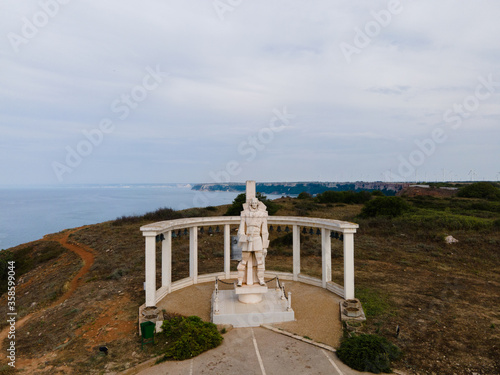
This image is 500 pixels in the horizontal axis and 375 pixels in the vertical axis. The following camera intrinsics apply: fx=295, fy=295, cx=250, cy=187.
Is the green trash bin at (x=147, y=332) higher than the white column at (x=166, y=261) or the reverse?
the reverse

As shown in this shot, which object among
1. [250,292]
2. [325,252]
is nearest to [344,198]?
[325,252]

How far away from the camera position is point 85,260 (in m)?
23.4

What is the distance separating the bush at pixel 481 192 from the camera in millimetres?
48031

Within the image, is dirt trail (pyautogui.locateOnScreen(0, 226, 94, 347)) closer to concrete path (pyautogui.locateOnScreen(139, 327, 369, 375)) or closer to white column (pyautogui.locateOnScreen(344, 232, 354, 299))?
concrete path (pyautogui.locateOnScreen(139, 327, 369, 375))

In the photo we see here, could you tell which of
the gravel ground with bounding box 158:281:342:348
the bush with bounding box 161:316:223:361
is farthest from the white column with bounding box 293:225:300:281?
the bush with bounding box 161:316:223:361

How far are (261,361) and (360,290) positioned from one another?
26.0 feet

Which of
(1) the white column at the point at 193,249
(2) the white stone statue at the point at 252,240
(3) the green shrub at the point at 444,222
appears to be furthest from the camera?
(3) the green shrub at the point at 444,222

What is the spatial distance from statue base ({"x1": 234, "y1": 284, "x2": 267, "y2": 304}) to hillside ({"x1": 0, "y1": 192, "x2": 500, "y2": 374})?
12.9 feet

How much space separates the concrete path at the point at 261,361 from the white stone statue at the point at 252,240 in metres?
2.76

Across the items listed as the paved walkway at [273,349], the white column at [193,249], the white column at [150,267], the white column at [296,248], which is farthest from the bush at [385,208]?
the white column at [150,267]

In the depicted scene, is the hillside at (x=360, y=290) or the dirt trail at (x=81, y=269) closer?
the hillside at (x=360, y=290)

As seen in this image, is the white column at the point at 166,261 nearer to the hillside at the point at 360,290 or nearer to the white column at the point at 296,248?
the hillside at the point at 360,290

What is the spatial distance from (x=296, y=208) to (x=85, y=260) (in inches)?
1130

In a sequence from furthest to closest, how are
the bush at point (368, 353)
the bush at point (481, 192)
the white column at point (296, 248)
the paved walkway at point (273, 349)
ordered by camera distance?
1. the bush at point (481, 192)
2. the white column at point (296, 248)
3. the paved walkway at point (273, 349)
4. the bush at point (368, 353)
